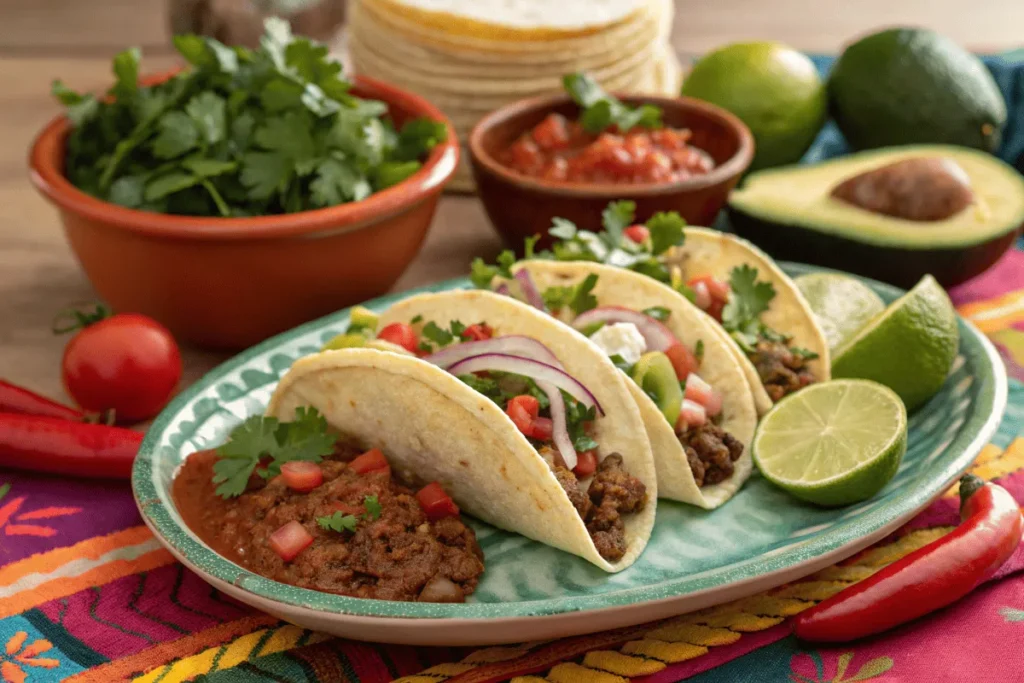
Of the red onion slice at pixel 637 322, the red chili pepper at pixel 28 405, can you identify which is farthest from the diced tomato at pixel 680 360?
the red chili pepper at pixel 28 405

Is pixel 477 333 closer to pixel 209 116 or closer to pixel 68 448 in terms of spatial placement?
pixel 68 448

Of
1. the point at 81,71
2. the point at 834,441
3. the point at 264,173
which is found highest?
the point at 264,173

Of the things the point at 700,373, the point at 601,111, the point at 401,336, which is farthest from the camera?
the point at 601,111

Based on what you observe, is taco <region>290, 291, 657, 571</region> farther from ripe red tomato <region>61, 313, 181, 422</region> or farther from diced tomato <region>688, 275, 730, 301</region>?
diced tomato <region>688, 275, 730, 301</region>

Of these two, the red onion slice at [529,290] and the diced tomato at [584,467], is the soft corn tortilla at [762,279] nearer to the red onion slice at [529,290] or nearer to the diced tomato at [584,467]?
the red onion slice at [529,290]

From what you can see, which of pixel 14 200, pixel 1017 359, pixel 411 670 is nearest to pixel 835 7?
pixel 1017 359

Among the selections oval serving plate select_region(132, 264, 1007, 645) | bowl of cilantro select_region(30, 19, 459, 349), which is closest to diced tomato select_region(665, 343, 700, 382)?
oval serving plate select_region(132, 264, 1007, 645)

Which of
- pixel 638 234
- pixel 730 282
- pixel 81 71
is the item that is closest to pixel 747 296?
pixel 730 282
